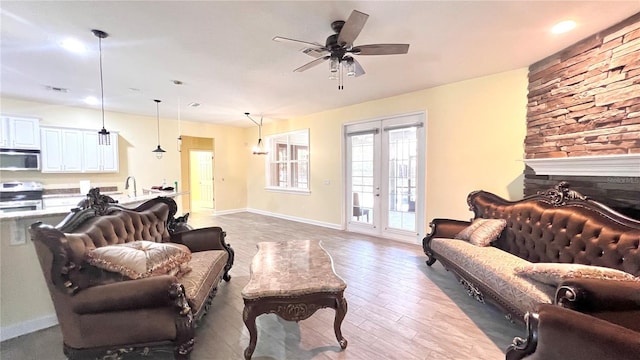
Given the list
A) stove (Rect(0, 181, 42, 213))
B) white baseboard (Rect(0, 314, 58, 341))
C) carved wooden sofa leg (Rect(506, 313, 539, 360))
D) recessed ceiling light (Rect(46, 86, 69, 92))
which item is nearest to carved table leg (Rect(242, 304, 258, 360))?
carved wooden sofa leg (Rect(506, 313, 539, 360))

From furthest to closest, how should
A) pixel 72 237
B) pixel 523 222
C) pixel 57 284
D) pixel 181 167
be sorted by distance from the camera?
pixel 181 167, pixel 523 222, pixel 72 237, pixel 57 284

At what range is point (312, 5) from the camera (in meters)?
2.15

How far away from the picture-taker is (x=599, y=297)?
1.55 metres

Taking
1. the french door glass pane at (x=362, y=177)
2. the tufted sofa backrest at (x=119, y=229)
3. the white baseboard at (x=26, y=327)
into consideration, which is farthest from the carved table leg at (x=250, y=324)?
the french door glass pane at (x=362, y=177)

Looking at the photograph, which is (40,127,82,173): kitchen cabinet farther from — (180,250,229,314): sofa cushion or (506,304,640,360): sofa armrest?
(506,304,640,360): sofa armrest

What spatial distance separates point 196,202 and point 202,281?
806cm

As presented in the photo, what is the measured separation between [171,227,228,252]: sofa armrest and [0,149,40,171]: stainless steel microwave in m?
4.48

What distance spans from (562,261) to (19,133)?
849 centimetres

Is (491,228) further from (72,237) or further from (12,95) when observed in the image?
(12,95)

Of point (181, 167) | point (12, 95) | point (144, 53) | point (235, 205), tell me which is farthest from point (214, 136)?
point (144, 53)

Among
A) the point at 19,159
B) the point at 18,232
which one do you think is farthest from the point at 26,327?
the point at 19,159

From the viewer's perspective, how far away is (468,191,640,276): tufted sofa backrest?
6.72 ft

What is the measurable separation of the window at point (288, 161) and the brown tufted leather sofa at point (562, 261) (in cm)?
404

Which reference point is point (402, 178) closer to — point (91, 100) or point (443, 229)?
point (443, 229)
